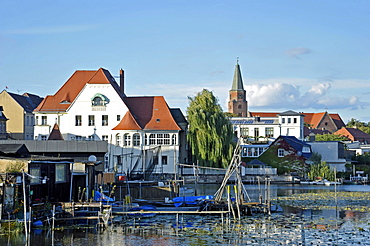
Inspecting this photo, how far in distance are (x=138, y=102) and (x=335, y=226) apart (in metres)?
49.2

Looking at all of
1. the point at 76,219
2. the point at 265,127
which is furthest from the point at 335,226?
the point at 265,127

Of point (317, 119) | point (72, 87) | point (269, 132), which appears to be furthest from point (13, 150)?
point (317, 119)

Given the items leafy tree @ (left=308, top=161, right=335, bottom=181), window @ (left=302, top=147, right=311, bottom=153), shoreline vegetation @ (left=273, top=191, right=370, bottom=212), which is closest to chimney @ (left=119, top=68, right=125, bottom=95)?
window @ (left=302, top=147, right=311, bottom=153)

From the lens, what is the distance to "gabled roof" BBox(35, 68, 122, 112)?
7712cm

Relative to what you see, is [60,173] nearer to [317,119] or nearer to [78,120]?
[78,120]

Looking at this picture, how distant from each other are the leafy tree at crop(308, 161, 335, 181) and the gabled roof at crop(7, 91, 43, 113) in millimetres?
46097

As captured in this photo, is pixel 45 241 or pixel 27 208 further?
pixel 27 208

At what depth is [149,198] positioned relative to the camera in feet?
156

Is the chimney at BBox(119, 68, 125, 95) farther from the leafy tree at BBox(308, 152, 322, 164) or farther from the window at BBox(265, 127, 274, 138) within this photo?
the window at BBox(265, 127, 274, 138)

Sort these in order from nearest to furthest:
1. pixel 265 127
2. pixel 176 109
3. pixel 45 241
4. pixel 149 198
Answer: pixel 45 241, pixel 149 198, pixel 176 109, pixel 265 127

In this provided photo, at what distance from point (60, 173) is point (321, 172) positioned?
48382mm

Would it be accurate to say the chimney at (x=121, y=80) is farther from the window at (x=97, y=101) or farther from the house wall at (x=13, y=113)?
the house wall at (x=13, y=113)

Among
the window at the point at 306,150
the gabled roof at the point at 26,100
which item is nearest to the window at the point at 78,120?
the gabled roof at the point at 26,100

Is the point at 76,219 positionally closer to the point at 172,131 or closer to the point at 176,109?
the point at 172,131
